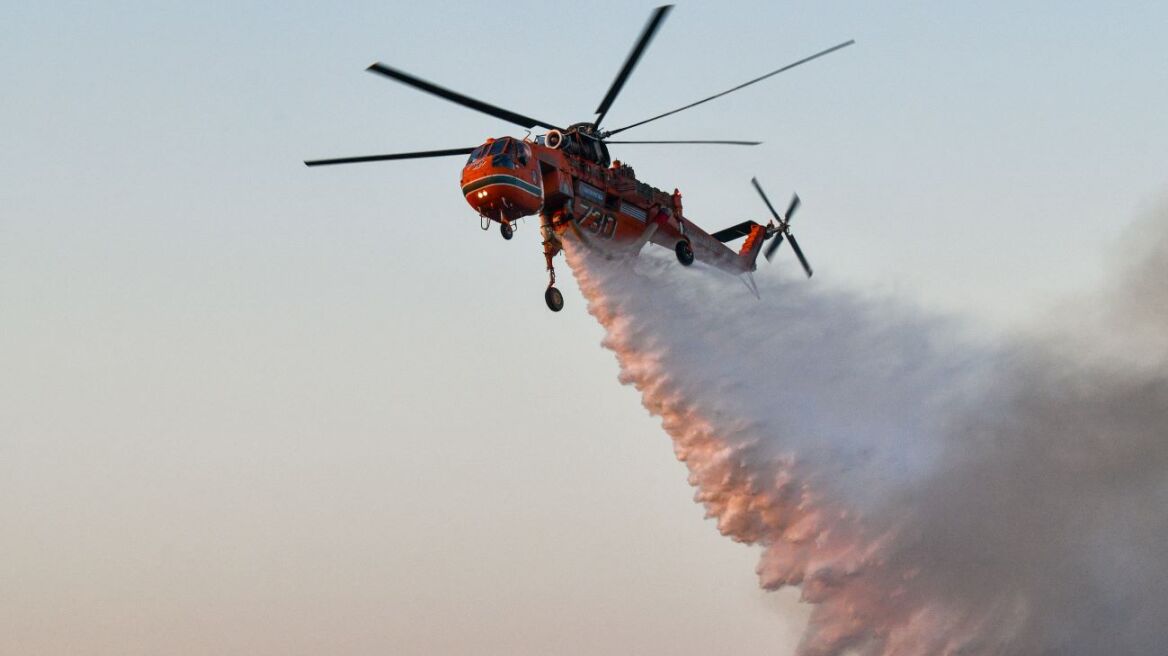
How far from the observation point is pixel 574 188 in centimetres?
3256

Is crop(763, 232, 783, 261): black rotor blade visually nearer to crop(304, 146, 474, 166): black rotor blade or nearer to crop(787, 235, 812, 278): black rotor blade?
crop(787, 235, 812, 278): black rotor blade

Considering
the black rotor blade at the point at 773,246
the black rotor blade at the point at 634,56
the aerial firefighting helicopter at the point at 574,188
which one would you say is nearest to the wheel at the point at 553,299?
the aerial firefighting helicopter at the point at 574,188

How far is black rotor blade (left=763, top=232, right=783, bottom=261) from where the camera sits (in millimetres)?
39938

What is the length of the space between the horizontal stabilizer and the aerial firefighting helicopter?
3.51ft

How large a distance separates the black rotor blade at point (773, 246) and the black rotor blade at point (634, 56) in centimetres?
1012

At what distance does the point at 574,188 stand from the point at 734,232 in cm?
794

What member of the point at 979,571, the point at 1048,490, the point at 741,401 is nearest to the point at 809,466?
the point at 741,401

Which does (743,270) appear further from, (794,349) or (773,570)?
(773,570)

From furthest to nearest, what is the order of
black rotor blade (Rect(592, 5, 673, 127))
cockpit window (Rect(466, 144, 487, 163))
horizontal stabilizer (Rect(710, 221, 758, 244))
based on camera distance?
horizontal stabilizer (Rect(710, 221, 758, 244)), cockpit window (Rect(466, 144, 487, 163)), black rotor blade (Rect(592, 5, 673, 127))

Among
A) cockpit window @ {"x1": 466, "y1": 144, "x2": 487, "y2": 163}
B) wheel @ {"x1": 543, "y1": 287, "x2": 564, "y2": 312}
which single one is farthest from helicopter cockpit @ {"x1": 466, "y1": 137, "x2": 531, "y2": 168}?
wheel @ {"x1": 543, "y1": 287, "x2": 564, "y2": 312}

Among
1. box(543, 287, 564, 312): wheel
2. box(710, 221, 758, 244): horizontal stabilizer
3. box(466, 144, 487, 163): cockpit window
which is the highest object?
box(710, 221, 758, 244): horizontal stabilizer

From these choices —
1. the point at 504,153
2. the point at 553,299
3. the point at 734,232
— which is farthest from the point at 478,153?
the point at 734,232

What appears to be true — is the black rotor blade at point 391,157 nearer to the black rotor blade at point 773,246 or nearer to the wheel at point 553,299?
the wheel at point 553,299

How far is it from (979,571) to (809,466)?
5499 mm
